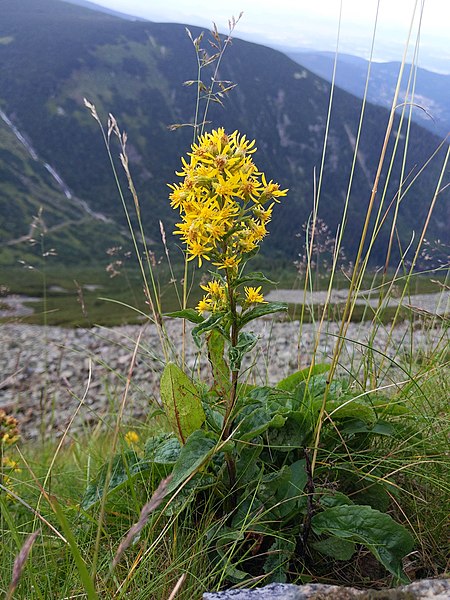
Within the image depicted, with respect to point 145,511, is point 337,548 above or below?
below

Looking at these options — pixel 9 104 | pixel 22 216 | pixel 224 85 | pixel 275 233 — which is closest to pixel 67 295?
pixel 22 216

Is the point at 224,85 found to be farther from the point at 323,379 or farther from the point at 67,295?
the point at 67,295

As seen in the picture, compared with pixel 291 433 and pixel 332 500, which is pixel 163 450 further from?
pixel 332 500

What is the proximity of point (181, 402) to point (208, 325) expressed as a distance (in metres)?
0.42

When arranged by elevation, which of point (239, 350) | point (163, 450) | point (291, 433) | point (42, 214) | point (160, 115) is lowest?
point (42, 214)

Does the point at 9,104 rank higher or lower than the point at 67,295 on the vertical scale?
higher

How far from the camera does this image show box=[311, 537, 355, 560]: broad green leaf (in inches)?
77.0

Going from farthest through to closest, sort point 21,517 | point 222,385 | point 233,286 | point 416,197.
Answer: point 416,197
point 21,517
point 222,385
point 233,286

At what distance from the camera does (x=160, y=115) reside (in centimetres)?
17525

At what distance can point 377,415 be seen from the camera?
2.34 meters

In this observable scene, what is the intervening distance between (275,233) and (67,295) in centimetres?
6574

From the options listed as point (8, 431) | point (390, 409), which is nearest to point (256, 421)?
point (390, 409)

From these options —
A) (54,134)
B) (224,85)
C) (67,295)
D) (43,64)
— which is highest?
(43,64)

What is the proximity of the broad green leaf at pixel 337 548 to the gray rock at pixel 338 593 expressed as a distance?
1.26 feet
